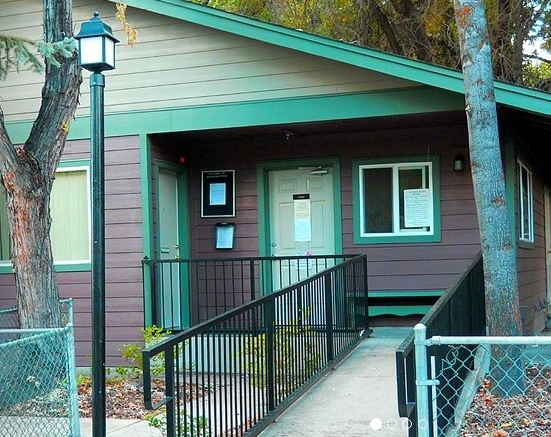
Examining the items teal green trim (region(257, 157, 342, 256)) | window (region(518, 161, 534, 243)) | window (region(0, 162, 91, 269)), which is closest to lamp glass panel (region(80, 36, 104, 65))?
window (region(0, 162, 91, 269))

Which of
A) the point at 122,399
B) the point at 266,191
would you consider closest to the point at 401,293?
the point at 266,191

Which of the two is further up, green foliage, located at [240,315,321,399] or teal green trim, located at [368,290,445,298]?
teal green trim, located at [368,290,445,298]

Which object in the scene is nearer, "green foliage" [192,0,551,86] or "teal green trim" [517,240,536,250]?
"teal green trim" [517,240,536,250]

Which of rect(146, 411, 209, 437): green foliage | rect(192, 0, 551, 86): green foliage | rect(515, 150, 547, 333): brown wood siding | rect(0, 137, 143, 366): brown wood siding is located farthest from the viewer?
rect(192, 0, 551, 86): green foliage

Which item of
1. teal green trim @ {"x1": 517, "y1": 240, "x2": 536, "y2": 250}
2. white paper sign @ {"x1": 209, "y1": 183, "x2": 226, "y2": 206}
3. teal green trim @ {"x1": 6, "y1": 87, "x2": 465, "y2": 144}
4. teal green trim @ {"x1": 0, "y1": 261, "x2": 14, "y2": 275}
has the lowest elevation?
teal green trim @ {"x1": 0, "y1": 261, "x2": 14, "y2": 275}

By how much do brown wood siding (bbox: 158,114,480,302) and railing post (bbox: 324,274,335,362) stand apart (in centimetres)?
221

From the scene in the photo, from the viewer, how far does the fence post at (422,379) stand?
307 centimetres

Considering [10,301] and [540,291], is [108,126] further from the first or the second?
[540,291]

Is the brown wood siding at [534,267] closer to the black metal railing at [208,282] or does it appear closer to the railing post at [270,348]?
the black metal railing at [208,282]

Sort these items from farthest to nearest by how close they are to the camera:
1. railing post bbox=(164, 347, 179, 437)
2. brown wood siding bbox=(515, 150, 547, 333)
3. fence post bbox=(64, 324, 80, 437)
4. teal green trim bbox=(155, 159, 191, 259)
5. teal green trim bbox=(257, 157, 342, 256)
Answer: teal green trim bbox=(155, 159, 191, 259), teal green trim bbox=(257, 157, 342, 256), brown wood siding bbox=(515, 150, 547, 333), fence post bbox=(64, 324, 80, 437), railing post bbox=(164, 347, 179, 437)

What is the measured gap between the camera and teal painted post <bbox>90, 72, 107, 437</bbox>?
431 cm

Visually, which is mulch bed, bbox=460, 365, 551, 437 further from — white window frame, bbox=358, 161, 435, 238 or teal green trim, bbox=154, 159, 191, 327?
teal green trim, bbox=154, 159, 191, 327

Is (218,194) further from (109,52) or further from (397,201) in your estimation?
(109,52)

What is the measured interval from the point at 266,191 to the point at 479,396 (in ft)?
15.7
